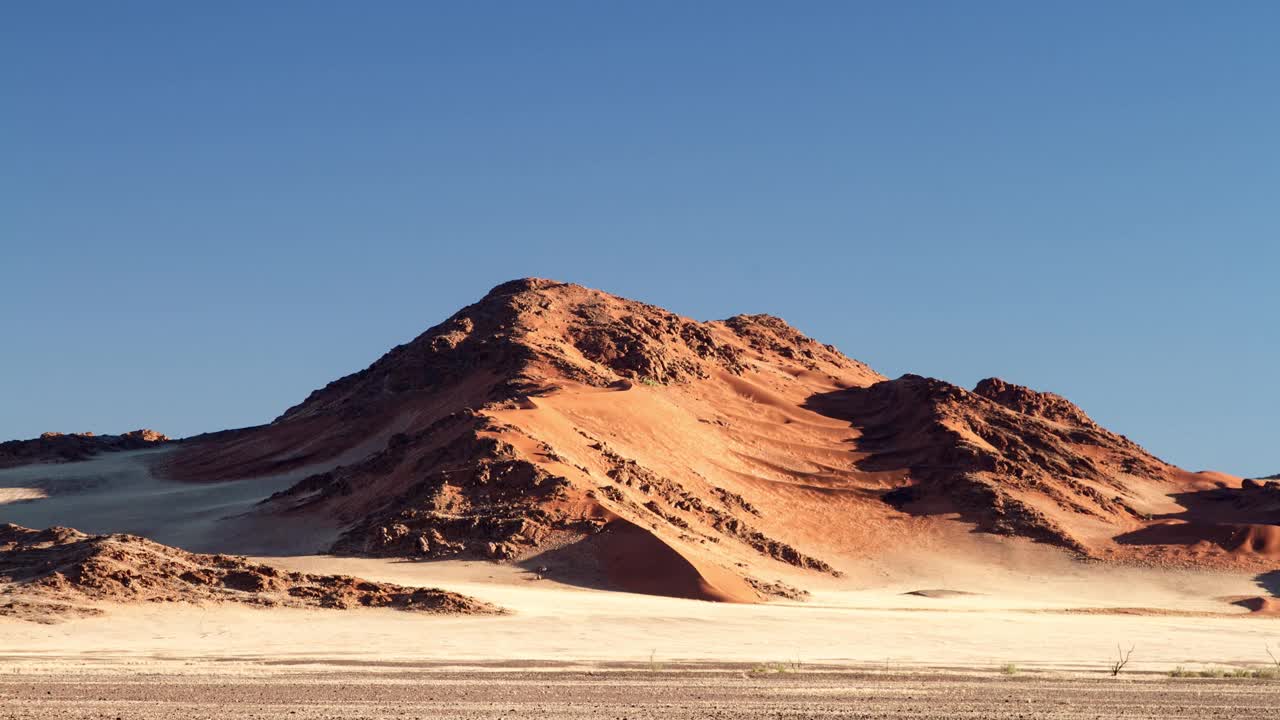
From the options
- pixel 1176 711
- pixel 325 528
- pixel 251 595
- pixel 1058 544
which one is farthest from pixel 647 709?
pixel 1058 544

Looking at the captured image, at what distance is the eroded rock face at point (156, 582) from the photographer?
32.6 m

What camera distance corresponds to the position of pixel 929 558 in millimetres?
59938

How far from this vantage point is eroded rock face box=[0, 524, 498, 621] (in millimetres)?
32562

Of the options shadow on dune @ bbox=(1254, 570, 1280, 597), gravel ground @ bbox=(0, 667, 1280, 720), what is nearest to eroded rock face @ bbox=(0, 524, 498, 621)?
gravel ground @ bbox=(0, 667, 1280, 720)

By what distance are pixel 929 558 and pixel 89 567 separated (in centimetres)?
3578

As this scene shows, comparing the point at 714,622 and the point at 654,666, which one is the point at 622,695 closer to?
the point at 654,666

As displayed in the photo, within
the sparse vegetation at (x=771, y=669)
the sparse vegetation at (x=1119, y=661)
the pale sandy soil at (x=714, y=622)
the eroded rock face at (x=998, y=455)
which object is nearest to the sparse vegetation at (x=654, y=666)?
the pale sandy soil at (x=714, y=622)

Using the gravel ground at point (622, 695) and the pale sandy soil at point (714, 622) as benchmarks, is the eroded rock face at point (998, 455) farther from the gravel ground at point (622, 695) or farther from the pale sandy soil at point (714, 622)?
the gravel ground at point (622, 695)

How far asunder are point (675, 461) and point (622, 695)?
4172cm

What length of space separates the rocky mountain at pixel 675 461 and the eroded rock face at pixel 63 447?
18.6 feet

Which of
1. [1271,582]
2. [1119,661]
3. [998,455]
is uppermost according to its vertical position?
[998,455]

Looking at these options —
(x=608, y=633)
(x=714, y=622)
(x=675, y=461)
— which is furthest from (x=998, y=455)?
(x=608, y=633)

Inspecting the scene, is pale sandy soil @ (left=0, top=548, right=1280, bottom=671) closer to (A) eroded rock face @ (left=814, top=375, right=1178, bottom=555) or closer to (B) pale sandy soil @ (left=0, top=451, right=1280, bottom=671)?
(B) pale sandy soil @ (left=0, top=451, right=1280, bottom=671)

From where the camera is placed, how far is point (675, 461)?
61719mm
